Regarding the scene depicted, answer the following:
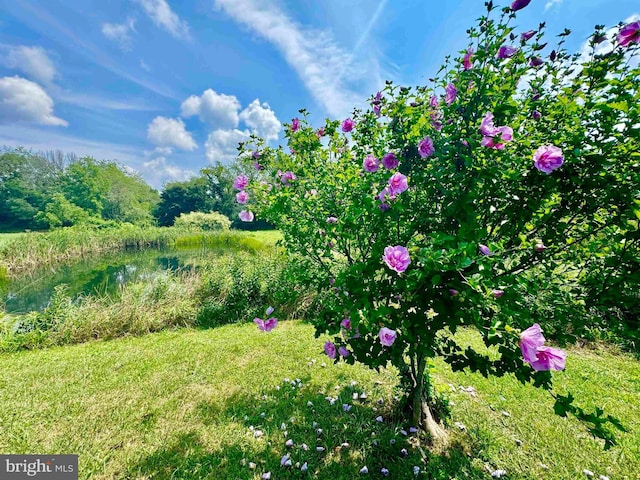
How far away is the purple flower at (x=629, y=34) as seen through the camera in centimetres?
108

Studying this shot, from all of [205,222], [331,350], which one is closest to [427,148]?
[331,350]

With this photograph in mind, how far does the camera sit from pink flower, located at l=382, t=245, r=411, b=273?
1.09 m

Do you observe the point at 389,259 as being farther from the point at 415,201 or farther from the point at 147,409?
the point at 147,409

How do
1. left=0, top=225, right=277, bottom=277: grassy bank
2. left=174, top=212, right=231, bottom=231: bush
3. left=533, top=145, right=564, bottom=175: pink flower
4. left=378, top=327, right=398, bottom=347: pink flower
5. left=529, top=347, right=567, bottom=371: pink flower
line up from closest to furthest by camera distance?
left=529, top=347, right=567, bottom=371: pink flower → left=533, top=145, right=564, bottom=175: pink flower → left=378, top=327, right=398, bottom=347: pink flower → left=0, top=225, right=277, bottom=277: grassy bank → left=174, top=212, right=231, bottom=231: bush

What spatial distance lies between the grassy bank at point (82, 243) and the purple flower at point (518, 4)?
12520 millimetres

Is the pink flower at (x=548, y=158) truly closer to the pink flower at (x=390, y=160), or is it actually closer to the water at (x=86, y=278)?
the pink flower at (x=390, y=160)

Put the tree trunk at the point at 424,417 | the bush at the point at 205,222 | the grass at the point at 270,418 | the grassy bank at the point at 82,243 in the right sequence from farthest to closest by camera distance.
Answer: the bush at the point at 205,222, the grassy bank at the point at 82,243, the tree trunk at the point at 424,417, the grass at the point at 270,418

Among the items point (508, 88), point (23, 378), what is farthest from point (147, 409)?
point (508, 88)

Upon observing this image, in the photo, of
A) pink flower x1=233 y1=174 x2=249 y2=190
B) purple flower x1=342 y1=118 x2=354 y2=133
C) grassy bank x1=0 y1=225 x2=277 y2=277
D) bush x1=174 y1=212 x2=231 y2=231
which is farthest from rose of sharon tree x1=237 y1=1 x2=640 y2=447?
bush x1=174 y1=212 x2=231 y2=231

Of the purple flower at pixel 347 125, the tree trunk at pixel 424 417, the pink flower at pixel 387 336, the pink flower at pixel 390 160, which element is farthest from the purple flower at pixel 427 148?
the tree trunk at pixel 424 417

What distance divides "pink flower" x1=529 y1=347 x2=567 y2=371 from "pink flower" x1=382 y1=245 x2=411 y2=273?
1.80ft

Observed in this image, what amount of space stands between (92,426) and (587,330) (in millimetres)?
3710

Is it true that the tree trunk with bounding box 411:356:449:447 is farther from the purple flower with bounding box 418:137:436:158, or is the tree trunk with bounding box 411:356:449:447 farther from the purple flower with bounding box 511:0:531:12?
the purple flower with bounding box 511:0:531:12

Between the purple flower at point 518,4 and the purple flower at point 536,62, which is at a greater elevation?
the purple flower at point 518,4
